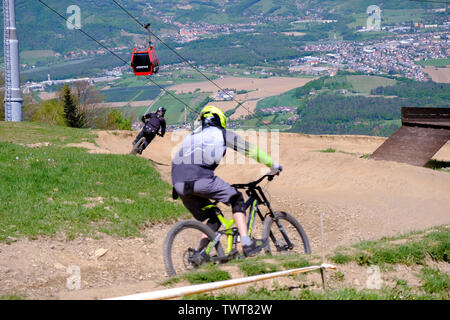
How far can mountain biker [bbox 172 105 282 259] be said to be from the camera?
6277 mm

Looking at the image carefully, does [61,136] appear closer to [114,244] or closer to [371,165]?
[371,165]

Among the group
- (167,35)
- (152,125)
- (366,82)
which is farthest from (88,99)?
(167,35)

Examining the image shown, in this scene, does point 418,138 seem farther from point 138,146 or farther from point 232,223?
point 232,223

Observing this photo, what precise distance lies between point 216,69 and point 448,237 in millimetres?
104973

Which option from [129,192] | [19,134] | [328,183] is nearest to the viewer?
[129,192]

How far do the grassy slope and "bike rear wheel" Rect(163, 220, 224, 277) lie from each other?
2866 mm

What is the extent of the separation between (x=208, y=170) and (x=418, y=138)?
11650mm

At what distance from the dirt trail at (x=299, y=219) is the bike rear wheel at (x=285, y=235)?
0.39 meters

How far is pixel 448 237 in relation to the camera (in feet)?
24.2

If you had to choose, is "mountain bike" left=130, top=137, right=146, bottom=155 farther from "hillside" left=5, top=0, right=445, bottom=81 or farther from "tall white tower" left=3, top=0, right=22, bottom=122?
"hillside" left=5, top=0, right=445, bottom=81

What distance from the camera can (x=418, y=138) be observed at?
Result: 16.5m

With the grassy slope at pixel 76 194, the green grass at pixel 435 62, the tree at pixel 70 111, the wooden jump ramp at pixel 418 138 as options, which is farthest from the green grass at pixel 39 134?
the green grass at pixel 435 62

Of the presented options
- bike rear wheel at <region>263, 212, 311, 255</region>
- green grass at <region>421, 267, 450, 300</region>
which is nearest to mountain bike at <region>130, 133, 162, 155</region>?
bike rear wheel at <region>263, 212, 311, 255</region>
